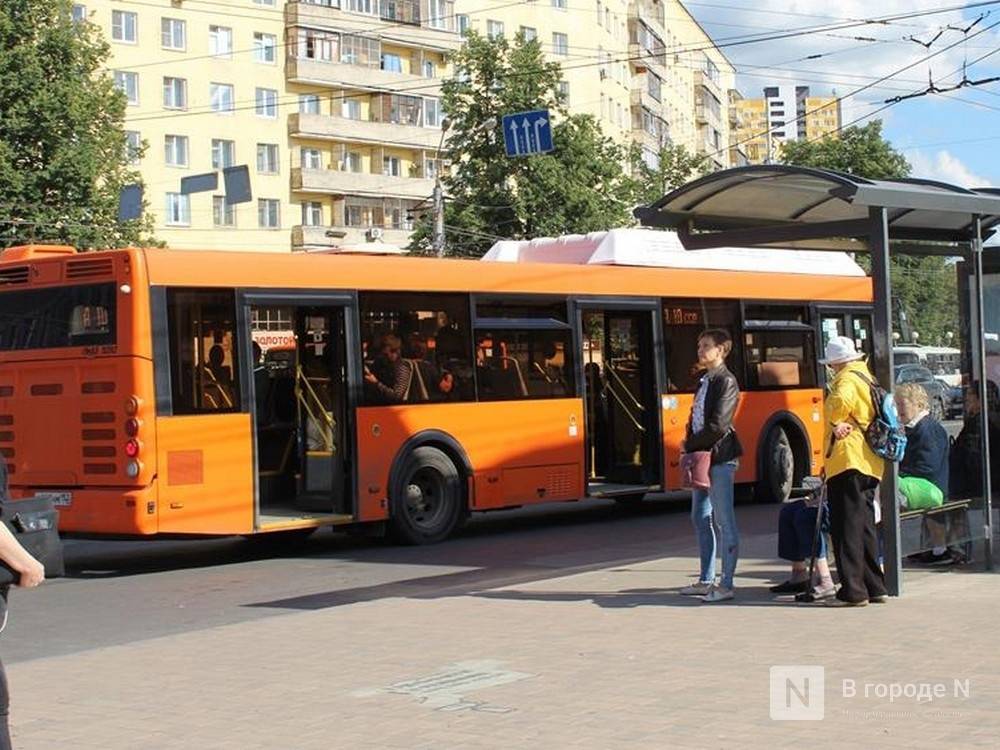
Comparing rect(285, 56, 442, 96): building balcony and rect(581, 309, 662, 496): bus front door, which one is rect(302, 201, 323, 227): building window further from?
rect(581, 309, 662, 496): bus front door

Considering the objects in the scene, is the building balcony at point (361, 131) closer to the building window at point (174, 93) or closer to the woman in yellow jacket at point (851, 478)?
the building window at point (174, 93)

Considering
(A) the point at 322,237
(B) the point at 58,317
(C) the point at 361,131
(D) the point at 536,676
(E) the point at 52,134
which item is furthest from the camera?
(C) the point at 361,131

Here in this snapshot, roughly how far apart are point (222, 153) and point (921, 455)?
5404 cm

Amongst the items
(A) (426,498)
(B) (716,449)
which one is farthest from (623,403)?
(B) (716,449)

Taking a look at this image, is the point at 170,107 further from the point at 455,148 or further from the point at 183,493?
the point at 183,493

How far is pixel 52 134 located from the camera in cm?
4144

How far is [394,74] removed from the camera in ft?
225

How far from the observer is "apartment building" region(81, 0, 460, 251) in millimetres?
59875

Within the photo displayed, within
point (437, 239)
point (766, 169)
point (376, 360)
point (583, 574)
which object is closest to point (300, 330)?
point (376, 360)

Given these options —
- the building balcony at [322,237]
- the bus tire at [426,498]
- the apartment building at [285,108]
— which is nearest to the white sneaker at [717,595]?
the bus tire at [426,498]

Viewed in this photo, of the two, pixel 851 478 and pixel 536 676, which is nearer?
pixel 536 676

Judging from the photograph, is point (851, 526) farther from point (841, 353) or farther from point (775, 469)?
point (775, 469)

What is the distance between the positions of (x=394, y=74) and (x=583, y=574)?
58.4 meters

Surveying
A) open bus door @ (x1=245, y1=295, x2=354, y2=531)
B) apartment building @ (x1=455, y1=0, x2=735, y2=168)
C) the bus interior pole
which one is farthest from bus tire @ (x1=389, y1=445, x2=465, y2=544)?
apartment building @ (x1=455, y1=0, x2=735, y2=168)
